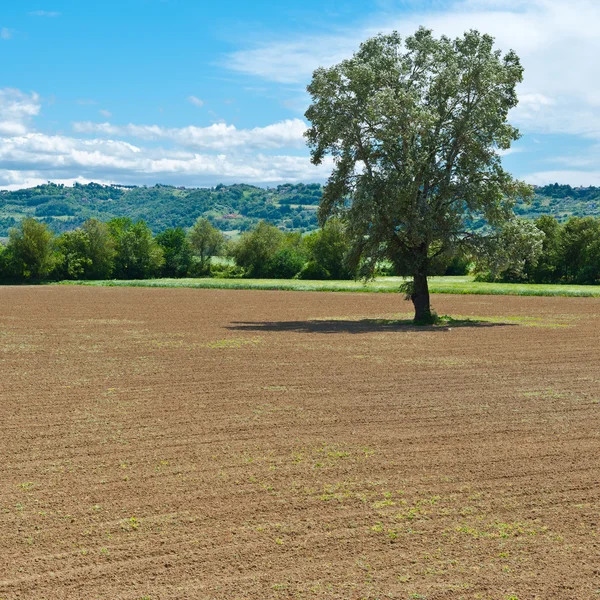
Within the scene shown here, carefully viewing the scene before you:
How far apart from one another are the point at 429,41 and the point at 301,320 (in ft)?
54.7

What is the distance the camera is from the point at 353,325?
38.4 metres

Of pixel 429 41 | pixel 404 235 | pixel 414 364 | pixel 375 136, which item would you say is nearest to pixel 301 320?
pixel 404 235

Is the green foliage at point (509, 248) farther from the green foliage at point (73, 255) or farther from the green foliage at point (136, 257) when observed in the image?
the green foliage at point (136, 257)

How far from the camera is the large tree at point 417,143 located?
117ft

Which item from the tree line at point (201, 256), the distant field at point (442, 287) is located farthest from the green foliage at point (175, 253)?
the distant field at point (442, 287)

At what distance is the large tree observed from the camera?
117ft

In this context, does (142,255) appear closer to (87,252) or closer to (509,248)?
(87,252)

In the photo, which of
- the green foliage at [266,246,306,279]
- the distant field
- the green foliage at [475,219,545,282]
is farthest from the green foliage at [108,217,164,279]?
the green foliage at [475,219,545,282]

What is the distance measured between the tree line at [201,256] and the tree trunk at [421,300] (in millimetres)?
49412

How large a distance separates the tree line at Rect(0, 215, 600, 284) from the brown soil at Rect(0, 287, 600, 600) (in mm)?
69108

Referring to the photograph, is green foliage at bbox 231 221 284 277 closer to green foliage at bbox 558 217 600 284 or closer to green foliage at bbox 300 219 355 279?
green foliage at bbox 300 219 355 279

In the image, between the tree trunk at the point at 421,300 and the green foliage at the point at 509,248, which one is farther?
the tree trunk at the point at 421,300

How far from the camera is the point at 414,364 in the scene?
2297 cm

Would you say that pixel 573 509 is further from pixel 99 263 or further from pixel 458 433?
pixel 99 263
